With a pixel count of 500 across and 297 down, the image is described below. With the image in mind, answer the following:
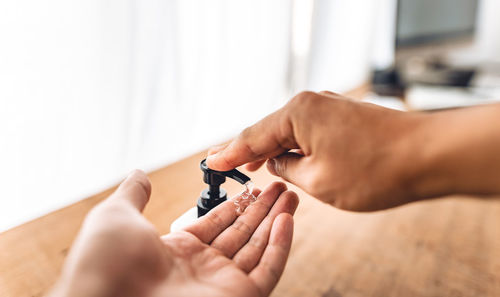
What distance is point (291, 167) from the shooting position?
0.52m

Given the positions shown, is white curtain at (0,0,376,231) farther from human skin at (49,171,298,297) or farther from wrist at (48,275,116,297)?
wrist at (48,275,116,297)

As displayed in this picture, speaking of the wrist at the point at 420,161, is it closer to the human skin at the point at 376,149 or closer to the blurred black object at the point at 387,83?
the human skin at the point at 376,149

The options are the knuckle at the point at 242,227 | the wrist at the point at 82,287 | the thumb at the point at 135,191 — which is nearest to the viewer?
the wrist at the point at 82,287

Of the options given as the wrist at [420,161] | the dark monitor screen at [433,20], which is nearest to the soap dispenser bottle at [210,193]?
the wrist at [420,161]

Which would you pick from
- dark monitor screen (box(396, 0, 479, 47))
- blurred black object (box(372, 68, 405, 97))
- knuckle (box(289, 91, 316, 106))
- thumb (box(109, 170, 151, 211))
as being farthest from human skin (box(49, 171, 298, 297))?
dark monitor screen (box(396, 0, 479, 47))

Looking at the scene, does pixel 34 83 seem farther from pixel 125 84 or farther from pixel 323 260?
pixel 323 260

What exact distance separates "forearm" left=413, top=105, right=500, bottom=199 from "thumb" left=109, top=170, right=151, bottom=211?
36 cm

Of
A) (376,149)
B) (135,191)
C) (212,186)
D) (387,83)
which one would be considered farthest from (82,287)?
(387,83)

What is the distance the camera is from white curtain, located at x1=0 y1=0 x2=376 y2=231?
0.56 meters

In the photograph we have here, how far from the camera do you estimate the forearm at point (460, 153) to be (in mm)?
379

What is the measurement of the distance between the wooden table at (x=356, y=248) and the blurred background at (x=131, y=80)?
86 millimetres

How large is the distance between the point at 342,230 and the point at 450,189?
0.92 feet

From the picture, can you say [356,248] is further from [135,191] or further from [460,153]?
[135,191]

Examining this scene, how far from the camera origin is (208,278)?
1.39 ft
